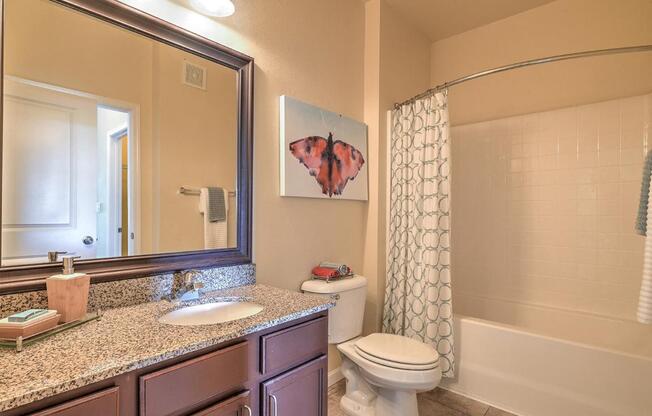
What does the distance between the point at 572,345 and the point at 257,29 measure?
7.58ft

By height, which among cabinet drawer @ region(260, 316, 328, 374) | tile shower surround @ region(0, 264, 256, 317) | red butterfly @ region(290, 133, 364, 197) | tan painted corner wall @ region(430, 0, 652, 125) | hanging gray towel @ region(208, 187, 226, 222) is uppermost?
tan painted corner wall @ region(430, 0, 652, 125)

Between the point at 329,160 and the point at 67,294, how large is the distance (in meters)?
1.45

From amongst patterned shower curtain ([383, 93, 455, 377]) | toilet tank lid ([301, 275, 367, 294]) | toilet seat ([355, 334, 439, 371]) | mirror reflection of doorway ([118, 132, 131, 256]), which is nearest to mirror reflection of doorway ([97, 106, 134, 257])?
mirror reflection of doorway ([118, 132, 131, 256])

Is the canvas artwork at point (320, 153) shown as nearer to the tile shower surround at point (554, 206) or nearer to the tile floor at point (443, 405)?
the tile shower surround at point (554, 206)

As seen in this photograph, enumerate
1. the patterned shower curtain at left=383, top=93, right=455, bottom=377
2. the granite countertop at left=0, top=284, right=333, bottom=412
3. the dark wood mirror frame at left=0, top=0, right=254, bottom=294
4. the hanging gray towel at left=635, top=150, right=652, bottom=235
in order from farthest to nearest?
the patterned shower curtain at left=383, top=93, right=455, bottom=377 → the hanging gray towel at left=635, top=150, right=652, bottom=235 → the dark wood mirror frame at left=0, top=0, right=254, bottom=294 → the granite countertop at left=0, top=284, right=333, bottom=412

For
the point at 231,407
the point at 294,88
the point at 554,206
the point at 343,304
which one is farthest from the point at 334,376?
the point at 554,206

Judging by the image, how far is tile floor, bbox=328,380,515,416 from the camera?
192 cm

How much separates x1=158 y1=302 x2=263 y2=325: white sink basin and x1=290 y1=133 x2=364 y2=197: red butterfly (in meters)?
0.89

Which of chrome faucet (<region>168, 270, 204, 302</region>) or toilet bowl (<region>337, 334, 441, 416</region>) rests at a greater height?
chrome faucet (<region>168, 270, 204, 302</region>)

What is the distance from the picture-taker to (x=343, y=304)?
190 centimetres

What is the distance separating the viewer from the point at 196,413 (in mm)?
905

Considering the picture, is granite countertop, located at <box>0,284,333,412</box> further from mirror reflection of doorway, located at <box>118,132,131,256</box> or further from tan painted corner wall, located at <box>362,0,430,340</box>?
tan painted corner wall, located at <box>362,0,430,340</box>

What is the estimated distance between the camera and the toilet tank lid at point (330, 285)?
1.82m

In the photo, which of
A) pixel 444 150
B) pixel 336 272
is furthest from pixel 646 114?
pixel 336 272
